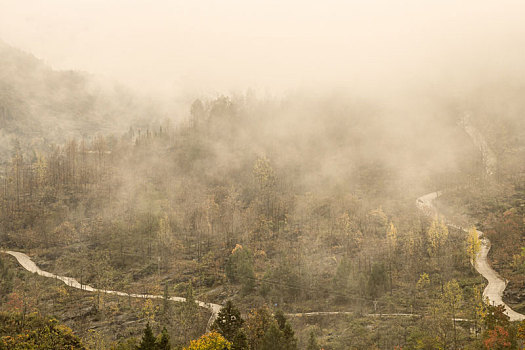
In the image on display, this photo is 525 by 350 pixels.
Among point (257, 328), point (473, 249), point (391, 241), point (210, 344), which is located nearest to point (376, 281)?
point (473, 249)

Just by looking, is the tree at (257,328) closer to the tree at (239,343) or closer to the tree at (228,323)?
the tree at (228,323)

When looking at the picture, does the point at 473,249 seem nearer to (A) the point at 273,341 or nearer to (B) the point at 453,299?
(B) the point at 453,299

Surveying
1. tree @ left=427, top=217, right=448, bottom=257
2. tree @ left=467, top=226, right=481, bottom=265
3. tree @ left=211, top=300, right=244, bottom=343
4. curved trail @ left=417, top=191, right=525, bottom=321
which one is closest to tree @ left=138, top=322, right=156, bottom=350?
tree @ left=211, top=300, right=244, bottom=343

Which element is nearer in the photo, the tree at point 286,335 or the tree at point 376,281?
the tree at point 286,335

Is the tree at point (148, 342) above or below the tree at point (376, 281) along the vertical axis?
above

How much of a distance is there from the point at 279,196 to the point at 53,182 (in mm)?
106874

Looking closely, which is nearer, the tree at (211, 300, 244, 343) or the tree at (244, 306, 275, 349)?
the tree at (244, 306, 275, 349)

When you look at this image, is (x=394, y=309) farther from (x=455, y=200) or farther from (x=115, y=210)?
(x=115, y=210)

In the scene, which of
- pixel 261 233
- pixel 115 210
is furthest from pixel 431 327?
pixel 115 210

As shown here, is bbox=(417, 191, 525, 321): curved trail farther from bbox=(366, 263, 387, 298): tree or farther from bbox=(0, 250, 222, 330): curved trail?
bbox=(0, 250, 222, 330): curved trail

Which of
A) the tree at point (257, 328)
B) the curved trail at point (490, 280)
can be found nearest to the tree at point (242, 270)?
the tree at point (257, 328)

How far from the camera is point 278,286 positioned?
99.1m

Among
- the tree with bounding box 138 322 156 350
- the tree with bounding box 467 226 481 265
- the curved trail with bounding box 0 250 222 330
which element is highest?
the tree with bounding box 467 226 481 265

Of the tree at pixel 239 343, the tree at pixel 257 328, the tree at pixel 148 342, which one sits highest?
the tree at pixel 148 342
